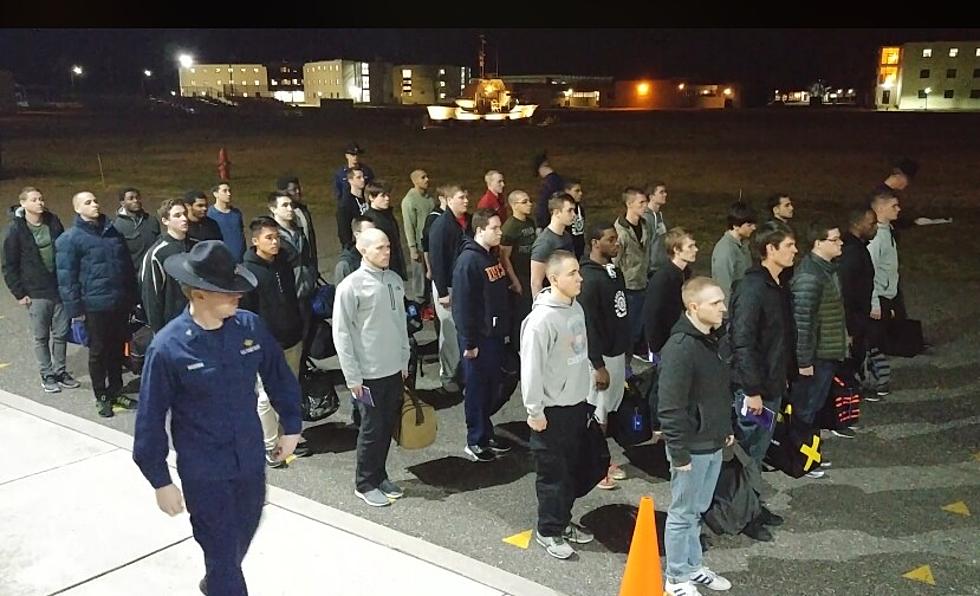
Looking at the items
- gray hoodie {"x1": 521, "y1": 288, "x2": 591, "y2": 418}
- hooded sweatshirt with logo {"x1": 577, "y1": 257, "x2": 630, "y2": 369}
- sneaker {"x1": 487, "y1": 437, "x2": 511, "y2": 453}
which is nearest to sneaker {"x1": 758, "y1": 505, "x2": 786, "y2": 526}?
hooded sweatshirt with logo {"x1": 577, "y1": 257, "x2": 630, "y2": 369}

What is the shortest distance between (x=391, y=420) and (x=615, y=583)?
189cm

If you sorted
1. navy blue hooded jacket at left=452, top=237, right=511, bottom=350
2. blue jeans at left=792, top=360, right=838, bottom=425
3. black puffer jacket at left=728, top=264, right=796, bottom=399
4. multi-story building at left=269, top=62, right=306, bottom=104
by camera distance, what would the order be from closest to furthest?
black puffer jacket at left=728, top=264, right=796, bottom=399, blue jeans at left=792, top=360, right=838, bottom=425, navy blue hooded jacket at left=452, top=237, right=511, bottom=350, multi-story building at left=269, top=62, right=306, bottom=104

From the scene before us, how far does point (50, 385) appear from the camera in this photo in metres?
7.99

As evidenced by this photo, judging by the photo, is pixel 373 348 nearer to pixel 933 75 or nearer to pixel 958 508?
pixel 958 508

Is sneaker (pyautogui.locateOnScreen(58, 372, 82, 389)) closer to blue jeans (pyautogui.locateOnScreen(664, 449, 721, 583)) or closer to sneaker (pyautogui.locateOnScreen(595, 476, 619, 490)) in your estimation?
sneaker (pyautogui.locateOnScreen(595, 476, 619, 490))

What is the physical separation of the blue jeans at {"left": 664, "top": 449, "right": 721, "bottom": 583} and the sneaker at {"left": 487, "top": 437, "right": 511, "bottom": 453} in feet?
7.21

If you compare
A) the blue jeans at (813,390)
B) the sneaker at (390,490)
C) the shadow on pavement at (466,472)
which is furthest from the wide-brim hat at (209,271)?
the blue jeans at (813,390)

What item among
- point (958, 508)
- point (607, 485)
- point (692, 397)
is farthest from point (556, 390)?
point (958, 508)

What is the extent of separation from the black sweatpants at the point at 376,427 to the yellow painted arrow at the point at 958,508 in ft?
12.4

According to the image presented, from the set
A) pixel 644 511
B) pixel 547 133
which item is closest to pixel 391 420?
pixel 644 511

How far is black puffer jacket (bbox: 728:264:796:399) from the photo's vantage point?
545 centimetres

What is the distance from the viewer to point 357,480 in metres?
5.87

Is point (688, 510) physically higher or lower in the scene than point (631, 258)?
lower

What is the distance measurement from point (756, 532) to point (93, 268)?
5616 mm
